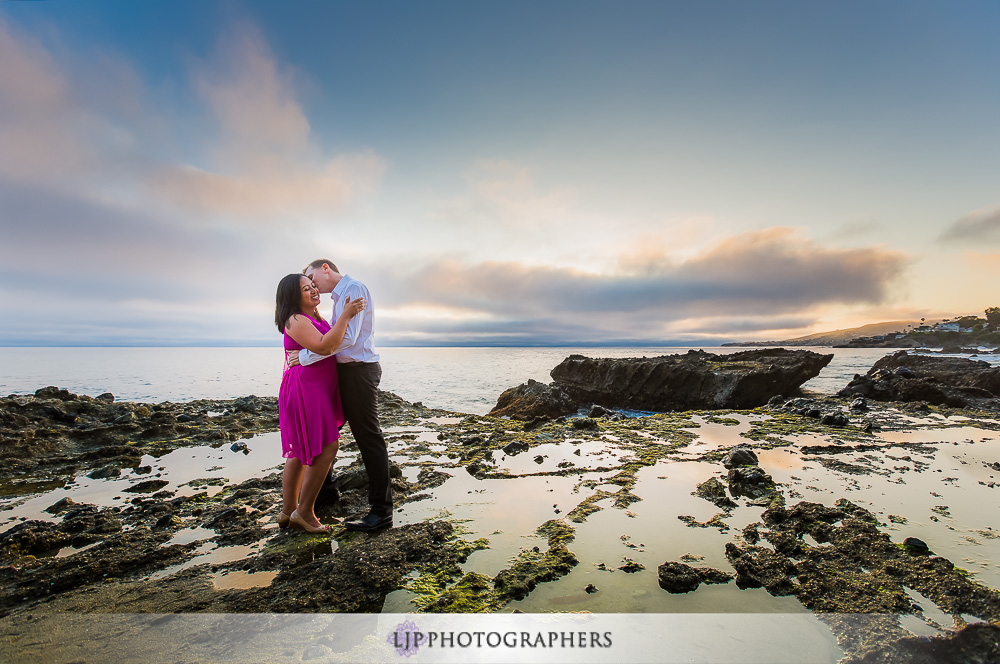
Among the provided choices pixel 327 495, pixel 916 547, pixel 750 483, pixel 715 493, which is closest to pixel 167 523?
pixel 327 495

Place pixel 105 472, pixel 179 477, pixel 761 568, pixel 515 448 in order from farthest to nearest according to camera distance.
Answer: pixel 515 448 → pixel 105 472 → pixel 179 477 → pixel 761 568

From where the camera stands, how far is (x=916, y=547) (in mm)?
3109

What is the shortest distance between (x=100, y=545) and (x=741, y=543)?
570 centimetres

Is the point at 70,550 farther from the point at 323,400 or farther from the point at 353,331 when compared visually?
the point at 353,331

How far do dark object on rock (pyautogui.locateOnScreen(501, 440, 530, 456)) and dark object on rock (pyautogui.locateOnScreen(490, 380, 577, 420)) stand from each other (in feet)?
14.8

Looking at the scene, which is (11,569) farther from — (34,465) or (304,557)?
(34,465)

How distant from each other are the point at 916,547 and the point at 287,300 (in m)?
5.91

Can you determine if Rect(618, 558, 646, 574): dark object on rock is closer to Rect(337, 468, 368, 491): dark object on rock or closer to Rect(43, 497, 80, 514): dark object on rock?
Rect(337, 468, 368, 491): dark object on rock

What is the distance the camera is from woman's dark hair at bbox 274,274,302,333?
3936 mm

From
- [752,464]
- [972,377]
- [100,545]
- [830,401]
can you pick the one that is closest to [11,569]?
[100,545]

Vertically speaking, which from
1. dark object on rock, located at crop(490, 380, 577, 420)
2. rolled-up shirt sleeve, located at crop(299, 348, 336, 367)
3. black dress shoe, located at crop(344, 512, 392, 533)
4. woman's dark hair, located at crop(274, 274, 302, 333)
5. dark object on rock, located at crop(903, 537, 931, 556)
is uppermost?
woman's dark hair, located at crop(274, 274, 302, 333)

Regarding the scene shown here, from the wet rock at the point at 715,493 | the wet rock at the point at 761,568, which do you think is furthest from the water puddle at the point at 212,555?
the wet rock at the point at 715,493

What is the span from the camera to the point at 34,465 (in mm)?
6332

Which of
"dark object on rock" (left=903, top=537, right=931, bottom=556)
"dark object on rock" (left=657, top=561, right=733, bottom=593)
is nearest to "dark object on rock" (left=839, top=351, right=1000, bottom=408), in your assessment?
"dark object on rock" (left=903, top=537, right=931, bottom=556)
